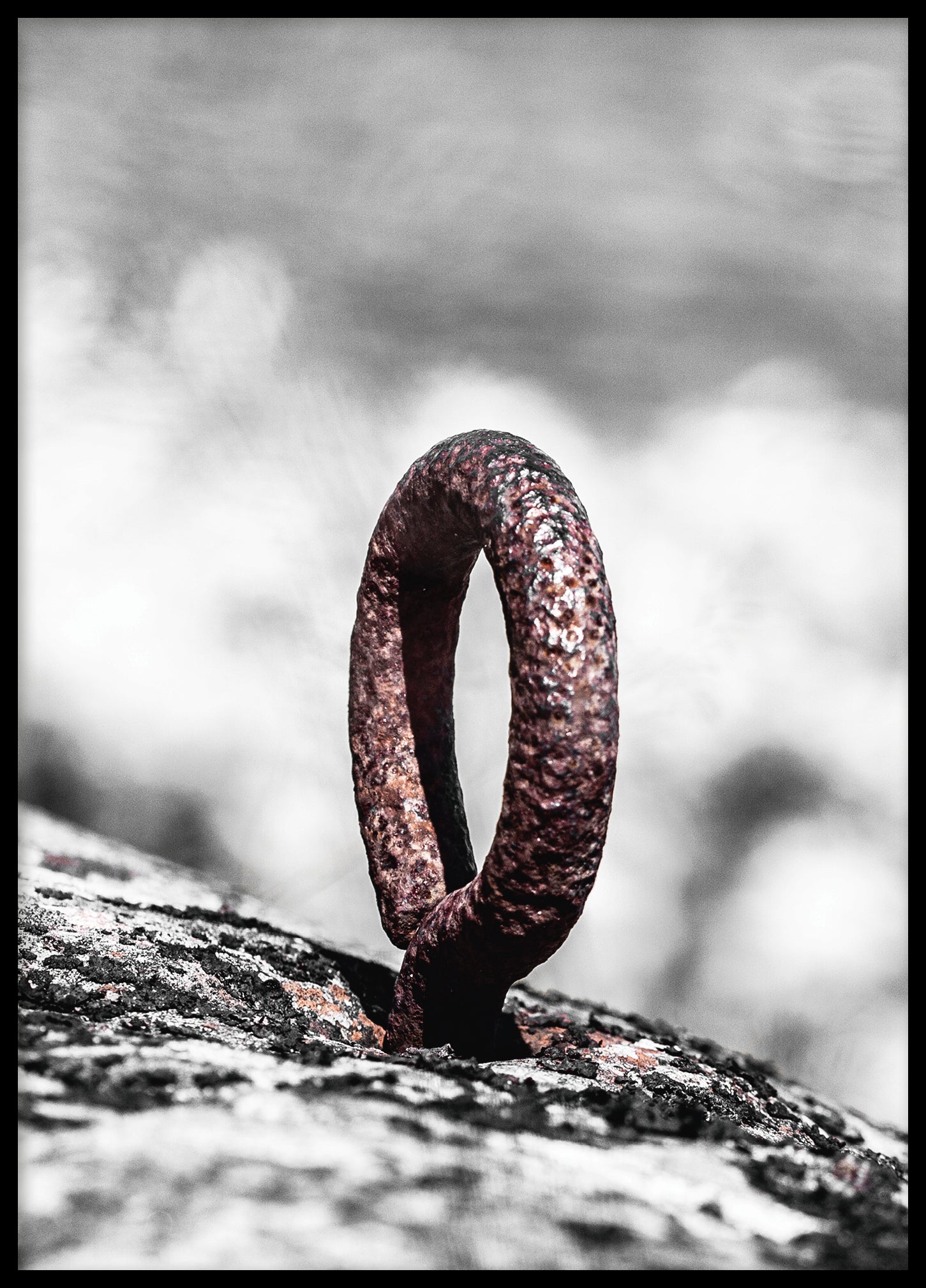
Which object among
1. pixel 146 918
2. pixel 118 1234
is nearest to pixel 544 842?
pixel 118 1234

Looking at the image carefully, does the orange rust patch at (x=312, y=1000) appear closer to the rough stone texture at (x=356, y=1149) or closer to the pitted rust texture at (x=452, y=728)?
the rough stone texture at (x=356, y=1149)

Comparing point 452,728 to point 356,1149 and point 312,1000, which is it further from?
point 356,1149

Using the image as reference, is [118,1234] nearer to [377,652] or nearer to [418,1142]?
[418,1142]

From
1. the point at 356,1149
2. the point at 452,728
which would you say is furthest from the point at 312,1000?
the point at 356,1149

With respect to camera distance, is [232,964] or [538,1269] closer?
[538,1269]

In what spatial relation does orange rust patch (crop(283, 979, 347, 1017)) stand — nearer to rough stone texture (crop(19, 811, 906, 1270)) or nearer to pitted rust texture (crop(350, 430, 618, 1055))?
rough stone texture (crop(19, 811, 906, 1270))
